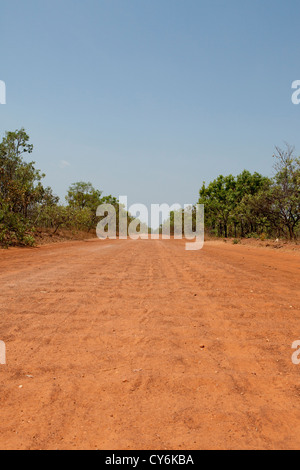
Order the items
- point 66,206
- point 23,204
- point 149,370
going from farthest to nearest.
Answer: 1. point 66,206
2. point 23,204
3. point 149,370

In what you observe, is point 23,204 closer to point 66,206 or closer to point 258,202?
point 66,206

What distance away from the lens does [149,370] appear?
2611 mm

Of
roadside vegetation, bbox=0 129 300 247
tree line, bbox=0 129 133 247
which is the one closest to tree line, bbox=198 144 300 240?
roadside vegetation, bbox=0 129 300 247

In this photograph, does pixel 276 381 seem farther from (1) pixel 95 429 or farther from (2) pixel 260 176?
→ (2) pixel 260 176

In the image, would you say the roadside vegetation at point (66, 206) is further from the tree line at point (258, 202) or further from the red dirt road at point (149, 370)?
the red dirt road at point (149, 370)

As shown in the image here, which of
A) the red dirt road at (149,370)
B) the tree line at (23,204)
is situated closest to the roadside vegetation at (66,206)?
the tree line at (23,204)

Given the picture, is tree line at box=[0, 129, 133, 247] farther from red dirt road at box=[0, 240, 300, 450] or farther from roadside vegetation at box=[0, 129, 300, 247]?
red dirt road at box=[0, 240, 300, 450]

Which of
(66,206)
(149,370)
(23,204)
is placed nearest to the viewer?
(149,370)

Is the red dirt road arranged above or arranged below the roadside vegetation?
below

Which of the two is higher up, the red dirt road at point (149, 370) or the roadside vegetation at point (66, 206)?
the roadside vegetation at point (66, 206)

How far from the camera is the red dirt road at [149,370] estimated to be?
74.0 inches

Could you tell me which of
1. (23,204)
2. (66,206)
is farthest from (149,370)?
(66,206)

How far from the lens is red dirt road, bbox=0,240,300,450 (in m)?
1.88

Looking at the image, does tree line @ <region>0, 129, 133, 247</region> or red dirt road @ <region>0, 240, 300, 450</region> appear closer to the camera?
red dirt road @ <region>0, 240, 300, 450</region>
